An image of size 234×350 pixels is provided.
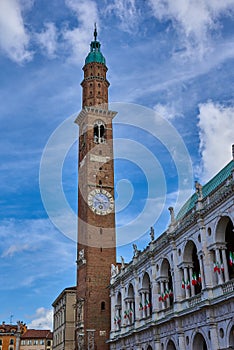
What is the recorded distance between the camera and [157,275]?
42781mm

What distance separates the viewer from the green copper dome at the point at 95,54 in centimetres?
7662

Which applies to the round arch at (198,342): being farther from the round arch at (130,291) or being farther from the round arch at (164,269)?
the round arch at (130,291)

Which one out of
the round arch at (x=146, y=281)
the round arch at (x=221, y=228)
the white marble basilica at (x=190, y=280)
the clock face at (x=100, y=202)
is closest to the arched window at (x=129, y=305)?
the white marble basilica at (x=190, y=280)

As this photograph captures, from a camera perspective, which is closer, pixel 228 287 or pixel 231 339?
pixel 231 339

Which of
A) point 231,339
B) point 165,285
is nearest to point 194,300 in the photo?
point 231,339

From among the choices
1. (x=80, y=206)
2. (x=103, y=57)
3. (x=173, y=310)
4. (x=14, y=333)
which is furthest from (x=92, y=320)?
(x=14, y=333)

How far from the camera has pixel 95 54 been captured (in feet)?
254

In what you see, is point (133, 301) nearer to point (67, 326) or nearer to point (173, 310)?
point (173, 310)

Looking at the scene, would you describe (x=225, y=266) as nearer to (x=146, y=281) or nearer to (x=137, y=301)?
(x=146, y=281)

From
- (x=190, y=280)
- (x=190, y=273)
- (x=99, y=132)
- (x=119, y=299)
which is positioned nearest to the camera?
(x=190, y=280)

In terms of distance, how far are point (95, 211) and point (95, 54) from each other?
29962 millimetres

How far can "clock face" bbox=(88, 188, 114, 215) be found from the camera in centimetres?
6500

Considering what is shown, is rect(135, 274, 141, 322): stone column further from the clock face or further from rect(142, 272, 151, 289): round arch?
the clock face

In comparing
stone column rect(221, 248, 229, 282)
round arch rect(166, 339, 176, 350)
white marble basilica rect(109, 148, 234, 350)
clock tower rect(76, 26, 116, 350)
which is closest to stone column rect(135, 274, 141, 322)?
white marble basilica rect(109, 148, 234, 350)
